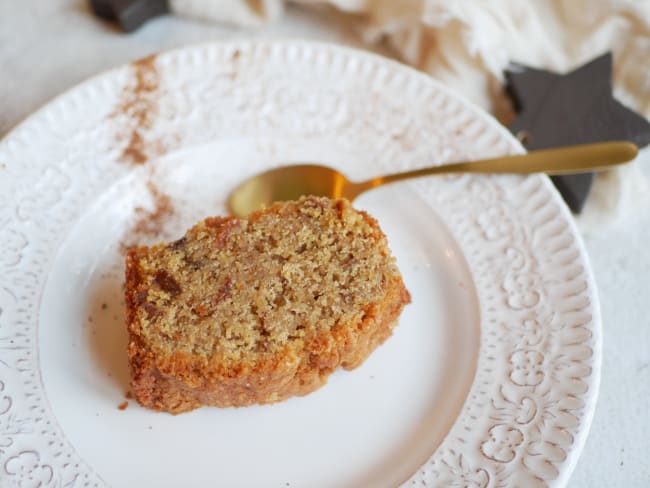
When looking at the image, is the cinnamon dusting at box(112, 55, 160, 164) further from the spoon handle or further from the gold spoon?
the spoon handle

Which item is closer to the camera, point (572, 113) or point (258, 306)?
point (258, 306)

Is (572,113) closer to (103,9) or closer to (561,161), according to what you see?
(561,161)

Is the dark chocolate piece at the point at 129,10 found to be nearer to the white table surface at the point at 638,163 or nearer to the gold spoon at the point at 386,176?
the white table surface at the point at 638,163

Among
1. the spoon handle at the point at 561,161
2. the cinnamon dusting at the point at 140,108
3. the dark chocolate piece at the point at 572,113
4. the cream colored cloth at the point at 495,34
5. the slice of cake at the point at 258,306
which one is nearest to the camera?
the slice of cake at the point at 258,306

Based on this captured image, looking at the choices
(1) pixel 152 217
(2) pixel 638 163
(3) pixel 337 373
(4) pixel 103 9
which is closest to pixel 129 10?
(4) pixel 103 9

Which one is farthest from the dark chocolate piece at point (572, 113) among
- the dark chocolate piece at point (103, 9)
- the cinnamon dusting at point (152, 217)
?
the dark chocolate piece at point (103, 9)
